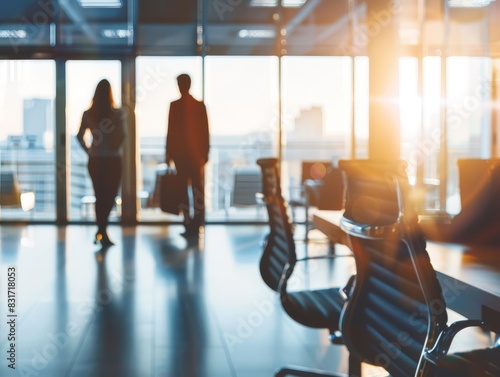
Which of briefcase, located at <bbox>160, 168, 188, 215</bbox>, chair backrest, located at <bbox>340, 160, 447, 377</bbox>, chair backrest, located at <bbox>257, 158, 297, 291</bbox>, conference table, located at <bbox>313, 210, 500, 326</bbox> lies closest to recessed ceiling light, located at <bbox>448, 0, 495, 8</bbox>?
briefcase, located at <bbox>160, 168, 188, 215</bbox>

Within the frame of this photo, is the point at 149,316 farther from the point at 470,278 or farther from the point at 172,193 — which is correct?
the point at 172,193

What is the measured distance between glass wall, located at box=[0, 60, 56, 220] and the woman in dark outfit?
3.21m

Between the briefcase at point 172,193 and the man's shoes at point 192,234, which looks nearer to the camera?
the briefcase at point 172,193

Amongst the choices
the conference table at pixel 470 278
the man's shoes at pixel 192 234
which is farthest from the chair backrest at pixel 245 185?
the conference table at pixel 470 278

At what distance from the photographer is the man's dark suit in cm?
622

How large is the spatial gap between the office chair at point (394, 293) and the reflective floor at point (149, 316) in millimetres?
981

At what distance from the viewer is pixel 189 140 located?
20.7ft

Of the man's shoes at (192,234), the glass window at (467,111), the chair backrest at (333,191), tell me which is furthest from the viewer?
the glass window at (467,111)

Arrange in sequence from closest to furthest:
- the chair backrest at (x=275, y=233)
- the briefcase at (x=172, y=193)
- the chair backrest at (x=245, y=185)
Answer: the chair backrest at (x=275, y=233), the briefcase at (x=172, y=193), the chair backrest at (x=245, y=185)

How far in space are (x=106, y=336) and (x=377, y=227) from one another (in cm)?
207

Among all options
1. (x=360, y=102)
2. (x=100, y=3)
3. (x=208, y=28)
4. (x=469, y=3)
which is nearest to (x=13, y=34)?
(x=100, y=3)

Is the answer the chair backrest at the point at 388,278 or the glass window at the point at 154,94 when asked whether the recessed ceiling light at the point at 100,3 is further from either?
the chair backrest at the point at 388,278

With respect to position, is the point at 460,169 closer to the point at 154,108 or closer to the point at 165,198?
the point at 165,198

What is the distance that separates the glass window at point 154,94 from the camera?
338 inches
